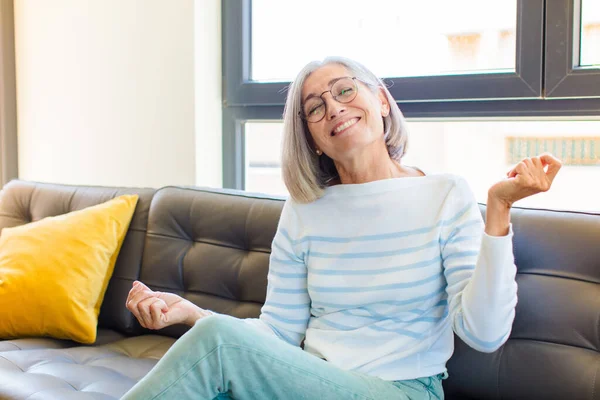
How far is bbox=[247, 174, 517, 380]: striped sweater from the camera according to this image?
4.78 ft

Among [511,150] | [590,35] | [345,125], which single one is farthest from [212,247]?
[590,35]

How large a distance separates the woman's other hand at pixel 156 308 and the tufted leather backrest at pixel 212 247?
1.23 feet

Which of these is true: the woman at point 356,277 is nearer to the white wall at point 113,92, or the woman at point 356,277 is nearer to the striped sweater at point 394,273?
the striped sweater at point 394,273

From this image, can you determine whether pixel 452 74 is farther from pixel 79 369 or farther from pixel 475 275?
pixel 79 369

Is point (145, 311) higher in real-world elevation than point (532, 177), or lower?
lower

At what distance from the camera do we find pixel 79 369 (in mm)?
1844

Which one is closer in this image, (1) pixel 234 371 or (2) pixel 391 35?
(1) pixel 234 371

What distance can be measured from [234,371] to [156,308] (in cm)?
33

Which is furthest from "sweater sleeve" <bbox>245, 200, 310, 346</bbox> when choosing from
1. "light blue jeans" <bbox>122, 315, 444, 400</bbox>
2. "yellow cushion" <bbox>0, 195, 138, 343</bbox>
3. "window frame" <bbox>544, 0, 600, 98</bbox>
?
"window frame" <bbox>544, 0, 600, 98</bbox>

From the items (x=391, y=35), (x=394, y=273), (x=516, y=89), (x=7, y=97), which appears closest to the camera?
(x=394, y=273)

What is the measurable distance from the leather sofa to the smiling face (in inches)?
15.2

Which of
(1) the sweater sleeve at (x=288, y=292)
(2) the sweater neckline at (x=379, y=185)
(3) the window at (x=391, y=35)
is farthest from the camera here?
(3) the window at (x=391, y=35)

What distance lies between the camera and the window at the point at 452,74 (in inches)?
76.5

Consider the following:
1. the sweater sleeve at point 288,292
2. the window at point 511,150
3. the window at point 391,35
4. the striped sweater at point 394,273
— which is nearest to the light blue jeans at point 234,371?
the striped sweater at point 394,273
